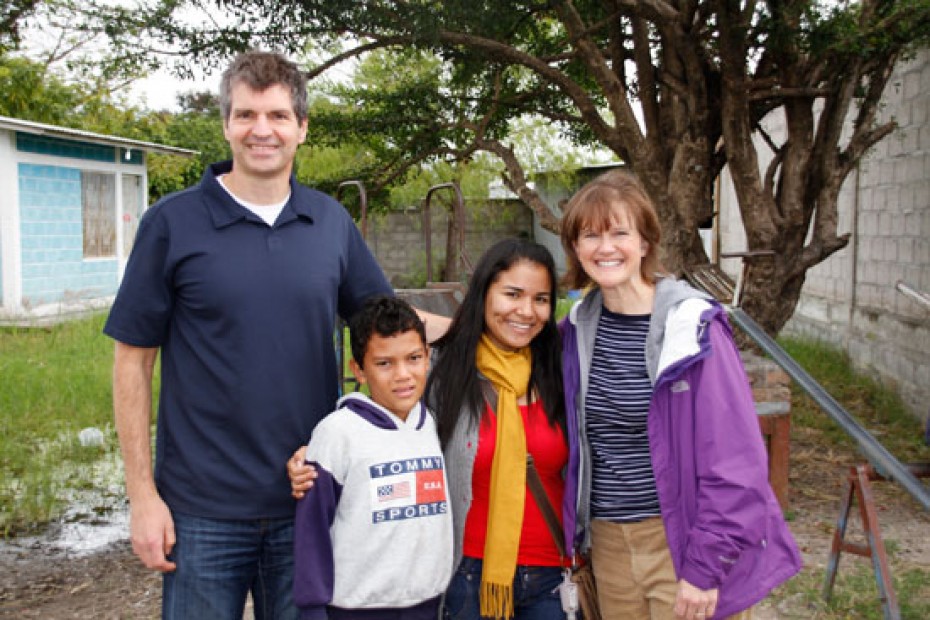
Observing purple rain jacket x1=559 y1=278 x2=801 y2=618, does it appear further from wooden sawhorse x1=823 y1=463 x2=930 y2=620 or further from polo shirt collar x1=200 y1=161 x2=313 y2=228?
wooden sawhorse x1=823 y1=463 x2=930 y2=620

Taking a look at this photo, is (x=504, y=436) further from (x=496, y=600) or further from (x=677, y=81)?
(x=677, y=81)

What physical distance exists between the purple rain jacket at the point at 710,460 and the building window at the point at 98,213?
13.4 m

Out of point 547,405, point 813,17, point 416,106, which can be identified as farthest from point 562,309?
point 547,405

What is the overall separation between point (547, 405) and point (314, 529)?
688 mm

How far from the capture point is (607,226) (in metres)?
2.26

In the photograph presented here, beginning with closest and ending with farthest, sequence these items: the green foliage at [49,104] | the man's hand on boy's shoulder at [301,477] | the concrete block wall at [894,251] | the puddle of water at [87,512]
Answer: the man's hand on boy's shoulder at [301,477] < the puddle of water at [87,512] < the concrete block wall at [894,251] < the green foliage at [49,104]

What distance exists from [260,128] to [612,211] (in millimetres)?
878

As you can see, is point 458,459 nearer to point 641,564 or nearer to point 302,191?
point 641,564

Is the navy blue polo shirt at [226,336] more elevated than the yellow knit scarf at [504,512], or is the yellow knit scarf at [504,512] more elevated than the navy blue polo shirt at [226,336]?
the navy blue polo shirt at [226,336]

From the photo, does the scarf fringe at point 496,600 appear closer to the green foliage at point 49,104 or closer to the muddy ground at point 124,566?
the muddy ground at point 124,566

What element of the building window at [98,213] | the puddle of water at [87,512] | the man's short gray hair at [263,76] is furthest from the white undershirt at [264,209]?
the building window at [98,213]

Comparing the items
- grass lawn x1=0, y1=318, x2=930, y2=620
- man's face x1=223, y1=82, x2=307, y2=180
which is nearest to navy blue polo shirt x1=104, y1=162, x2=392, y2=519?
man's face x1=223, y1=82, x2=307, y2=180

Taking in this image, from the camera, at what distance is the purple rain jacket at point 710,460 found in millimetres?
1980

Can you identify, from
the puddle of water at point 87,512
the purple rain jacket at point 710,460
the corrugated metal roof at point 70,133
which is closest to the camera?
the purple rain jacket at point 710,460
